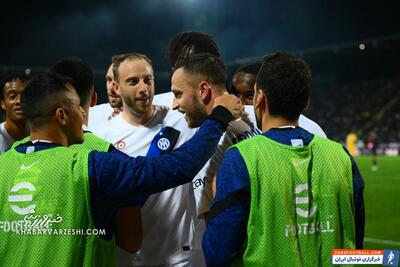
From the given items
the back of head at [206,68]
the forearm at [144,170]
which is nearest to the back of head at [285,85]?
the forearm at [144,170]

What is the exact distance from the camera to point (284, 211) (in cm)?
229

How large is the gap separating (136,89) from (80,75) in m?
0.35

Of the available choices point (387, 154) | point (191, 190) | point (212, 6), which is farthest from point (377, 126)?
point (191, 190)

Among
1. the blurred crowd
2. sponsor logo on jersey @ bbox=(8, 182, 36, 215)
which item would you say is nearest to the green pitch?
sponsor logo on jersey @ bbox=(8, 182, 36, 215)

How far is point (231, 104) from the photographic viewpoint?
267 cm

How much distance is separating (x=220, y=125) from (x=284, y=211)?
19.4 inches

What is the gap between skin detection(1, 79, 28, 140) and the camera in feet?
13.6

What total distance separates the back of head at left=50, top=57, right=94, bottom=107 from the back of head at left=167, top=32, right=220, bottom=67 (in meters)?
0.61

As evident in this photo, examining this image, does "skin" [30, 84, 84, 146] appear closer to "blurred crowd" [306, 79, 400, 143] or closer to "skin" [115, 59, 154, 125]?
"skin" [115, 59, 154, 125]

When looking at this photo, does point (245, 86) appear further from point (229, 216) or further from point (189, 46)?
point (229, 216)

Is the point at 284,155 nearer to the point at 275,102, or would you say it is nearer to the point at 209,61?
the point at 275,102

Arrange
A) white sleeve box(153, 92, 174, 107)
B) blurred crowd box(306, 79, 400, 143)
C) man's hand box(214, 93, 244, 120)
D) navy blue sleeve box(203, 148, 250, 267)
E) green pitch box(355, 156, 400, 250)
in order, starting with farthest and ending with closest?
blurred crowd box(306, 79, 400, 143) < green pitch box(355, 156, 400, 250) < white sleeve box(153, 92, 174, 107) < man's hand box(214, 93, 244, 120) < navy blue sleeve box(203, 148, 250, 267)

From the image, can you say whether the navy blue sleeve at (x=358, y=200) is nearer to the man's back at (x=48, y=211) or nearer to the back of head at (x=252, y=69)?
the man's back at (x=48, y=211)

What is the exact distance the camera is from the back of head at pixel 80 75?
10.6ft
